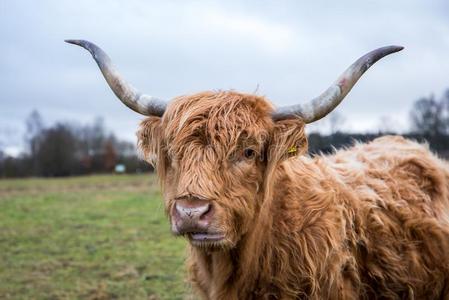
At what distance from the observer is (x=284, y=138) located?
3768mm

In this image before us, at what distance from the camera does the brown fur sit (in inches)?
142

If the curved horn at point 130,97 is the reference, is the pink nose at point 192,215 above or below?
below

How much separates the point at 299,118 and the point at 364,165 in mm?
1686

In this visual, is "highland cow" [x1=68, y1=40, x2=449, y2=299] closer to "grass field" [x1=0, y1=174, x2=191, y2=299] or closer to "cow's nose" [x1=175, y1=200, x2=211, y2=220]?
"cow's nose" [x1=175, y1=200, x2=211, y2=220]

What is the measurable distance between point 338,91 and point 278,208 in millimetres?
1016

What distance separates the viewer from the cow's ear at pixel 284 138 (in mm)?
3770

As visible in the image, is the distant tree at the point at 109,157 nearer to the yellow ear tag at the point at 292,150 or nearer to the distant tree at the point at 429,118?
the distant tree at the point at 429,118

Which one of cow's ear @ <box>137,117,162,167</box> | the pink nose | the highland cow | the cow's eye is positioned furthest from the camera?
cow's ear @ <box>137,117,162,167</box>

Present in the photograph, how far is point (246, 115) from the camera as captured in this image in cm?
374

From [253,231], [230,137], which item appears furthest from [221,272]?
[230,137]

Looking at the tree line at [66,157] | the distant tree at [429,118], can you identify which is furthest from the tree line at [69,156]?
the distant tree at [429,118]

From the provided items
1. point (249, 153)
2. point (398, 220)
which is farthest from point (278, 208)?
point (398, 220)

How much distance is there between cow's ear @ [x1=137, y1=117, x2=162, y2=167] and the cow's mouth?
894 millimetres

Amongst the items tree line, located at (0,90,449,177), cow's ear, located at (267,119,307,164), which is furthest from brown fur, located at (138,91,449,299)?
tree line, located at (0,90,449,177)
